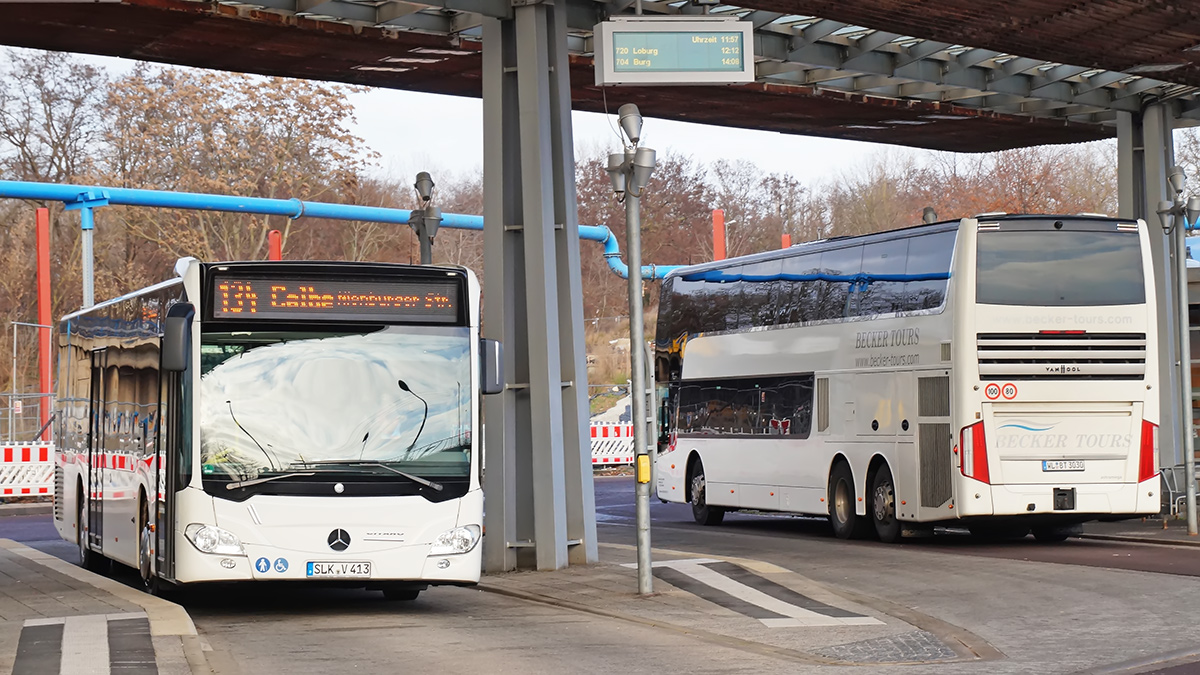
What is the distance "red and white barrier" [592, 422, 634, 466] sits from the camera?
150ft

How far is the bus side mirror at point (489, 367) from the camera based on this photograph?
14.8 meters

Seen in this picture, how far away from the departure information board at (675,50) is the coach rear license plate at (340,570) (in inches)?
217

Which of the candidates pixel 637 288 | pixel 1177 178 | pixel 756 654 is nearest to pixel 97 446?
pixel 637 288

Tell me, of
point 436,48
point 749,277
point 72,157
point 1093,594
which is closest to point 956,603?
point 1093,594

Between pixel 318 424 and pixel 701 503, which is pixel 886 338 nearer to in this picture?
pixel 701 503

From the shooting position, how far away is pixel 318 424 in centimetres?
1410

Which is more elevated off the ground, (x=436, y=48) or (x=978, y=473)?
(x=436, y=48)

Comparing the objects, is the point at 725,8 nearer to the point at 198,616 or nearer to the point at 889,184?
the point at 198,616

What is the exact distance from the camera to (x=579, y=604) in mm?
15289

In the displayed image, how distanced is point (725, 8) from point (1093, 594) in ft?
26.1

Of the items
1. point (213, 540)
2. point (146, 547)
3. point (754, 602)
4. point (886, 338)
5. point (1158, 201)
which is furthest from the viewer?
point (1158, 201)

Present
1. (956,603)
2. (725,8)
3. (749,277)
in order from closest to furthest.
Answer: (956,603), (725,8), (749,277)

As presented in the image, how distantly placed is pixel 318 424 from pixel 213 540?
1248 millimetres

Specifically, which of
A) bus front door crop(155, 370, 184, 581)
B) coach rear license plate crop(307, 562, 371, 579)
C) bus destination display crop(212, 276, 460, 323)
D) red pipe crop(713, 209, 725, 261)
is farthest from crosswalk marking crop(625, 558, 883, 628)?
red pipe crop(713, 209, 725, 261)
